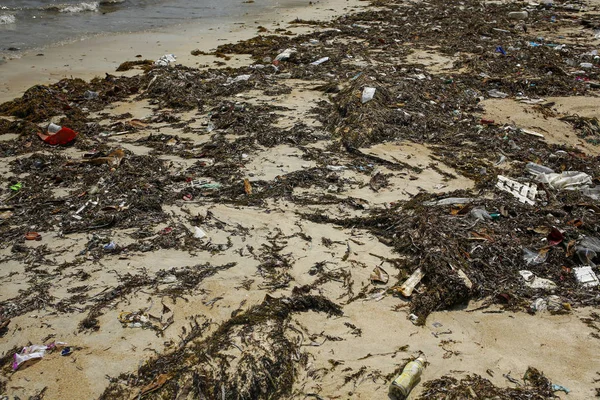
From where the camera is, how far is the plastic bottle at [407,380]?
278cm

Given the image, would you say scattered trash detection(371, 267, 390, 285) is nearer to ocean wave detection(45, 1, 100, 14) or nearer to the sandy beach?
the sandy beach

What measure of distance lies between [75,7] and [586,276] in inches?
691

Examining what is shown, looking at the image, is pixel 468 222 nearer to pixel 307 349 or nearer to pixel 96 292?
pixel 307 349

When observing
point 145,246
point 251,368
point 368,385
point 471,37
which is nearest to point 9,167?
point 145,246

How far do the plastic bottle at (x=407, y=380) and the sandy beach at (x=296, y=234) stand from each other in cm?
6

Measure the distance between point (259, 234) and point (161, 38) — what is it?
1021 centimetres

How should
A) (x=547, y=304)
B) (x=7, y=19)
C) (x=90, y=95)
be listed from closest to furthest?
(x=547, y=304), (x=90, y=95), (x=7, y=19)

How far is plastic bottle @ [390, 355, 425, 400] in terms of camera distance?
2.78m

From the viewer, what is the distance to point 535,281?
3.79 m

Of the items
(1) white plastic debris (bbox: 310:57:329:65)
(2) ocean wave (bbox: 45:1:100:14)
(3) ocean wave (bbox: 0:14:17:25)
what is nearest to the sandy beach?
(1) white plastic debris (bbox: 310:57:329:65)

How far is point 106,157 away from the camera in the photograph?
590cm

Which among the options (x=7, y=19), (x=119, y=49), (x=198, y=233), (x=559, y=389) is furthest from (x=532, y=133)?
(x=7, y=19)

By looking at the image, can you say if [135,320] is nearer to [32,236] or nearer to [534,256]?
[32,236]

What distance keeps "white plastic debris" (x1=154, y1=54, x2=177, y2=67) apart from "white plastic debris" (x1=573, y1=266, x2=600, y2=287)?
350 inches
